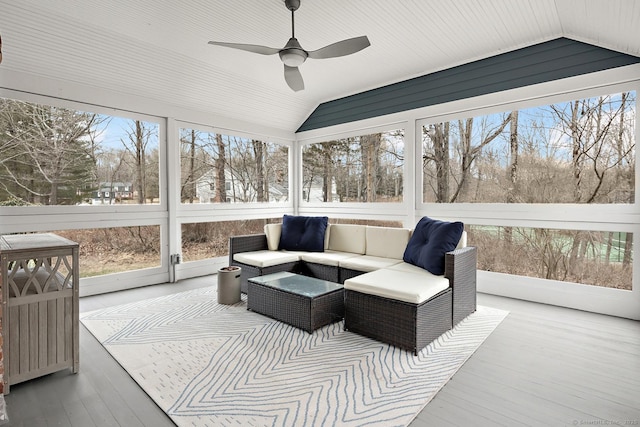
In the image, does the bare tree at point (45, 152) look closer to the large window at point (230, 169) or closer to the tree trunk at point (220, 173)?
the large window at point (230, 169)

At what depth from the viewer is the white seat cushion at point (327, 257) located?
4.04 m

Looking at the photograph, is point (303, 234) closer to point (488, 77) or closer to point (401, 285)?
point (401, 285)

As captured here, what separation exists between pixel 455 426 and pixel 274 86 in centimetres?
497

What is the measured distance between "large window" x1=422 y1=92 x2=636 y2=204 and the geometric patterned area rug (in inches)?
65.0

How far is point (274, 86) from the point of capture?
5348mm

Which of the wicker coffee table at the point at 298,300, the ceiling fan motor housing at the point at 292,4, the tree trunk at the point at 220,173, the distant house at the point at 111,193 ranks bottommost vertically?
the wicker coffee table at the point at 298,300

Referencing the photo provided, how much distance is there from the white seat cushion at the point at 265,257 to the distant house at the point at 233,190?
1.52m

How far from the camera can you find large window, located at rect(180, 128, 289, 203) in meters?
5.23

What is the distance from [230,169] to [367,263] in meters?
3.19

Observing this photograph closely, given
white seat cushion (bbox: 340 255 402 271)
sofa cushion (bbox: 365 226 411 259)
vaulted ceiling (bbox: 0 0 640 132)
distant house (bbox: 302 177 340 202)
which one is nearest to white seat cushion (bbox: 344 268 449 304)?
white seat cushion (bbox: 340 255 402 271)

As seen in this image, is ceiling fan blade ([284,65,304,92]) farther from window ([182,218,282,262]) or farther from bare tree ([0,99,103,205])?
window ([182,218,282,262])

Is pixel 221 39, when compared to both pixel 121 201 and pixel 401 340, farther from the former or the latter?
pixel 401 340

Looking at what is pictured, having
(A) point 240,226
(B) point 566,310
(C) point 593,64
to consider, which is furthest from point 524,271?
(A) point 240,226

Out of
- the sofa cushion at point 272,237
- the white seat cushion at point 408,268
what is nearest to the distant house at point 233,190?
the sofa cushion at point 272,237
